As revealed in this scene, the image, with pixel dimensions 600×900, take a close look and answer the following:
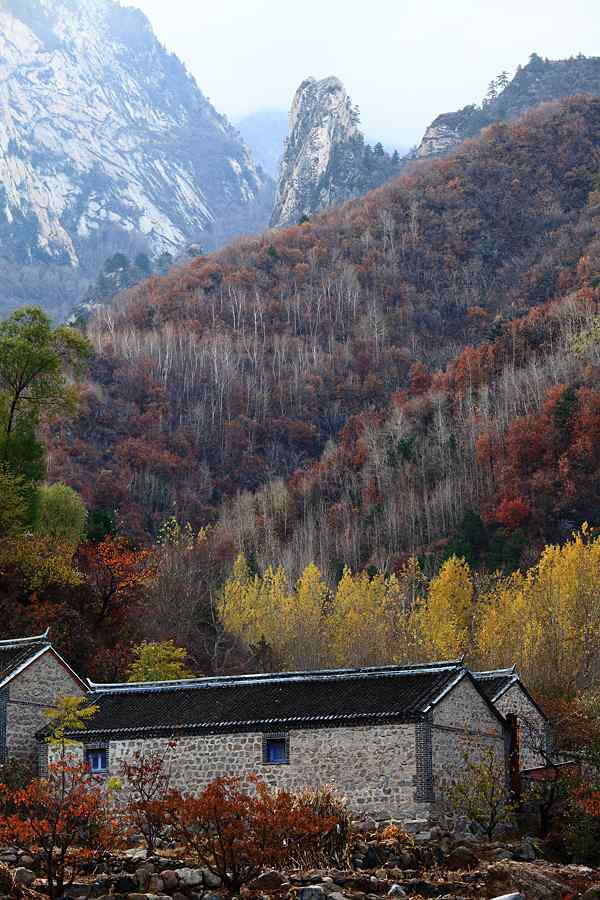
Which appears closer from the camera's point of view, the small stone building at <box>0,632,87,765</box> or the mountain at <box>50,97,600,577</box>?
the small stone building at <box>0,632,87,765</box>

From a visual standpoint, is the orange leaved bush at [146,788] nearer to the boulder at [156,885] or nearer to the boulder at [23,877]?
the boulder at [156,885]

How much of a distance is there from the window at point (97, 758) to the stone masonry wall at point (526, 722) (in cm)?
1068

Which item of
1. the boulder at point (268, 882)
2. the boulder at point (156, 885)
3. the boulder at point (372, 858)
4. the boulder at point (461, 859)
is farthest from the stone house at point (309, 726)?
the boulder at point (156, 885)

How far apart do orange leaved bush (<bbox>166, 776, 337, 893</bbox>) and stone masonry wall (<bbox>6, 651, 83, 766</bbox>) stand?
11854 mm

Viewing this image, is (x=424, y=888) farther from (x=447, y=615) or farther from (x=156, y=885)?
(x=447, y=615)

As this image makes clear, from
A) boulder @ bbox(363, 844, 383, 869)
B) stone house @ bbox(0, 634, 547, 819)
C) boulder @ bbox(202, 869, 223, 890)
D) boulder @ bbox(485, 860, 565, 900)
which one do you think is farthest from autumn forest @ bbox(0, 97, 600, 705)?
boulder @ bbox(202, 869, 223, 890)

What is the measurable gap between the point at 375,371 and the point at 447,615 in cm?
6516

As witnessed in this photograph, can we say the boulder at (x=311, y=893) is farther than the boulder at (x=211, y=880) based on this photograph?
No

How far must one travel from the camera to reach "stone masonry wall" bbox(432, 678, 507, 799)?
33.5m

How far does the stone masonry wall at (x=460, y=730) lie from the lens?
33.5 m

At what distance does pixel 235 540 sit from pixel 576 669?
140ft

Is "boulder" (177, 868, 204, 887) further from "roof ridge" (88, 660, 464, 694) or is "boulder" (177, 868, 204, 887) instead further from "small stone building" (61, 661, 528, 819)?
"roof ridge" (88, 660, 464, 694)

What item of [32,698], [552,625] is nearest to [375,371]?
[552,625]

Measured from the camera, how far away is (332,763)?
110 feet
